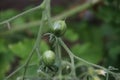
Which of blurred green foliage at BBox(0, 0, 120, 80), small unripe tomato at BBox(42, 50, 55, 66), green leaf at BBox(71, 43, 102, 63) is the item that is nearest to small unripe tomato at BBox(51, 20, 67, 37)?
small unripe tomato at BBox(42, 50, 55, 66)

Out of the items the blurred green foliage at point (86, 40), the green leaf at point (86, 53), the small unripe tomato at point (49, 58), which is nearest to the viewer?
the small unripe tomato at point (49, 58)

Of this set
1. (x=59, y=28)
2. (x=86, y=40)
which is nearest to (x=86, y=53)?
(x=86, y=40)

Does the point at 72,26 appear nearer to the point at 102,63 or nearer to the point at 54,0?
the point at 102,63

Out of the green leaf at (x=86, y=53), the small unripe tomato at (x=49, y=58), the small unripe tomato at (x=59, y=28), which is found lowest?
the small unripe tomato at (x=49, y=58)

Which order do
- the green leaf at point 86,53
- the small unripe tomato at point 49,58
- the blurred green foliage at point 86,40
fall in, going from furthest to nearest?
the green leaf at point 86,53
the blurred green foliage at point 86,40
the small unripe tomato at point 49,58

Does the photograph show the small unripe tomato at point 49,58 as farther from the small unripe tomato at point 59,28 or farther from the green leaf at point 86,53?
the green leaf at point 86,53

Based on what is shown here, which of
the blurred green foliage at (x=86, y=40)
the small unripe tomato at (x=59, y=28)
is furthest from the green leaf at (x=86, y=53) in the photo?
the small unripe tomato at (x=59, y=28)

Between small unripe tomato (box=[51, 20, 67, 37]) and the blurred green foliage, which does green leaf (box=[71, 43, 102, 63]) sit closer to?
the blurred green foliage

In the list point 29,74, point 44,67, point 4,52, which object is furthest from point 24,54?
point 44,67
